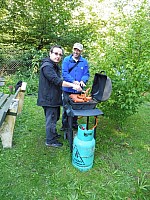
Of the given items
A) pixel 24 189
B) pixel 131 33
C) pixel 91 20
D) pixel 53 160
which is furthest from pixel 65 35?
pixel 24 189

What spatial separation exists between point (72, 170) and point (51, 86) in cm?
113

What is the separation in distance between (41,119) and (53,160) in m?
1.46

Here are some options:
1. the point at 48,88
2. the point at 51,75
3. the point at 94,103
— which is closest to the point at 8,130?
the point at 48,88

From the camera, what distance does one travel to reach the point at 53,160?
2738 millimetres

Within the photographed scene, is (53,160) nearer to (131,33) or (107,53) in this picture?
(107,53)

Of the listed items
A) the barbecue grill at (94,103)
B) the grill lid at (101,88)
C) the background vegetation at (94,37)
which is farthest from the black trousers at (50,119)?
the background vegetation at (94,37)

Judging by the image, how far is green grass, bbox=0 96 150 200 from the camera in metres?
2.17

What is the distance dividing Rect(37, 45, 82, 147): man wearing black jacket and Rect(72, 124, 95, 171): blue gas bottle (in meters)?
0.57

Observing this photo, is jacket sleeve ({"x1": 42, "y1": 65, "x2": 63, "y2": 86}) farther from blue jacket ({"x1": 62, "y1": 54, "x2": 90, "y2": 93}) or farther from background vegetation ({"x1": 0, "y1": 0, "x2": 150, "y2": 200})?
background vegetation ({"x1": 0, "y1": 0, "x2": 150, "y2": 200})

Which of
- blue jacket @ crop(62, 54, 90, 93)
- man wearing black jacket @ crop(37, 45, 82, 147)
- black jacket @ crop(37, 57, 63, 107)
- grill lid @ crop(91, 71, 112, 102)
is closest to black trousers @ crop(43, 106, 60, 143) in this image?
man wearing black jacket @ crop(37, 45, 82, 147)

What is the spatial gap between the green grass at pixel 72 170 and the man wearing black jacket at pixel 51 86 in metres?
0.43

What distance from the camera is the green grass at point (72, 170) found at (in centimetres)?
217

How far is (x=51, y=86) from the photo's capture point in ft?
9.17

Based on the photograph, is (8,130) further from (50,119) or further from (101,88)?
(101,88)
